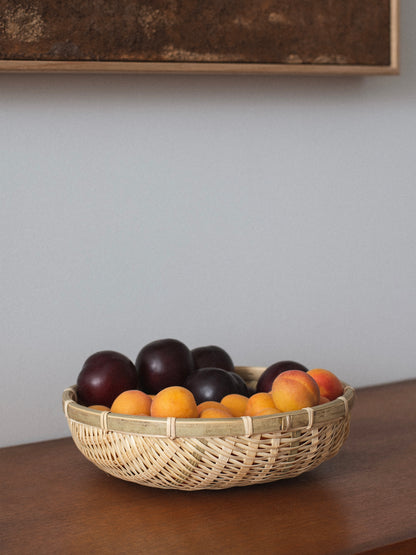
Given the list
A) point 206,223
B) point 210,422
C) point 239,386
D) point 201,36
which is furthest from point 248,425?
point 201,36

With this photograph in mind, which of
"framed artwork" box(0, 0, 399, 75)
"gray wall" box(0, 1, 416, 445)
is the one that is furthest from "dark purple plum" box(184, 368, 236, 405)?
"framed artwork" box(0, 0, 399, 75)

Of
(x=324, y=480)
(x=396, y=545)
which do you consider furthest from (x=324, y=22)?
(x=396, y=545)

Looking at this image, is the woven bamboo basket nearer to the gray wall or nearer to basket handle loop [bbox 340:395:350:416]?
basket handle loop [bbox 340:395:350:416]

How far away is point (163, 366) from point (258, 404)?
16cm

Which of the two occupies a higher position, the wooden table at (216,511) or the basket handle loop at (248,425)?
the basket handle loop at (248,425)

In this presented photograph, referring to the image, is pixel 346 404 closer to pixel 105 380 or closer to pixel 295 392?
pixel 295 392

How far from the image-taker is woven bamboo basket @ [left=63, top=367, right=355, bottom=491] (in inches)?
32.7

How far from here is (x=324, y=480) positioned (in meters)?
0.94

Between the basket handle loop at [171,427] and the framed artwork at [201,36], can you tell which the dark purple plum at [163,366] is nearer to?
the basket handle loop at [171,427]

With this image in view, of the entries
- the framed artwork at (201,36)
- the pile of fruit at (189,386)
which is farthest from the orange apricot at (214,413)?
the framed artwork at (201,36)

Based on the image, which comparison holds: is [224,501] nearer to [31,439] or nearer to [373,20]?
[31,439]

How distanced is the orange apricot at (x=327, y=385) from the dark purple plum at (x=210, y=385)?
0.12 metres

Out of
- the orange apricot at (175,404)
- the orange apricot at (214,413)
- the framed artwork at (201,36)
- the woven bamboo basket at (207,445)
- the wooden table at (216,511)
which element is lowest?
the wooden table at (216,511)

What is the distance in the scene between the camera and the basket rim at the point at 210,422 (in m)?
0.82
